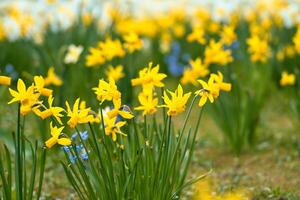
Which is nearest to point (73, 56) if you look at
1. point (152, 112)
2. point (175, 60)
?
point (152, 112)

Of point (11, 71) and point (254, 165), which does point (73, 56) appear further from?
point (11, 71)

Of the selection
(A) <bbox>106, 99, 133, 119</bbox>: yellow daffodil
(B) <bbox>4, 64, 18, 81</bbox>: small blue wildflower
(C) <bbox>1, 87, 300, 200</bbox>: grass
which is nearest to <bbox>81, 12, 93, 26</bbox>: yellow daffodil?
(B) <bbox>4, 64, 18, 81</bbox>: small blue wildflower

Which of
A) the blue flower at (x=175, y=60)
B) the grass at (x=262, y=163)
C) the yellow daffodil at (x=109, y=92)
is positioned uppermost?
the blue flower at (x=175, y=60)

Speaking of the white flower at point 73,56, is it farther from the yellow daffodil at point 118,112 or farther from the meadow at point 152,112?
the yellow daffodil at point 118,112

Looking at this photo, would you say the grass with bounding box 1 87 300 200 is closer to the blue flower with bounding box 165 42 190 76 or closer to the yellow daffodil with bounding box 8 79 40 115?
the yellow daffodil with bounding box 8 79 40 115

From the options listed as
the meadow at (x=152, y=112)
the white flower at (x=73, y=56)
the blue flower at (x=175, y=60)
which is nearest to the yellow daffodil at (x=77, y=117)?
the meadow at (x=152, y=112)

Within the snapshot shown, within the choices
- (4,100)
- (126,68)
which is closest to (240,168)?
(126,68)

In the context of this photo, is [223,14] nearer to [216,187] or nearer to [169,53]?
[169,53]

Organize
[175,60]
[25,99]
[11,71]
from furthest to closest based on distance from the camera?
[175,60]
[11,71]
[25,99]
